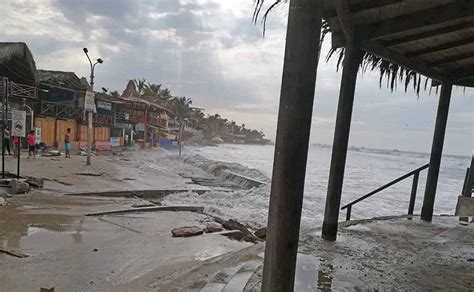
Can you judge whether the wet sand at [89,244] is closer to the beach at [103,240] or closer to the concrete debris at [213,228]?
the beach at [103,240]

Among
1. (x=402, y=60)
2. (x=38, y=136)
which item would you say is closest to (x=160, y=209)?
(x=402, y=60)

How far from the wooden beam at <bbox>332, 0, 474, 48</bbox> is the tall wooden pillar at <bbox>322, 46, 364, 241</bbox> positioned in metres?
0.24

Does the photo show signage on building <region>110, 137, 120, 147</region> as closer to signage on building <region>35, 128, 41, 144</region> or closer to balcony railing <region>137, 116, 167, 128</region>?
balcony railing <region>137, 116, 167, 128</region>

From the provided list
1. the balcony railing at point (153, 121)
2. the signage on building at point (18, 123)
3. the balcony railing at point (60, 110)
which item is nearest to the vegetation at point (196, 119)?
the balcony railing at point (153, 121)

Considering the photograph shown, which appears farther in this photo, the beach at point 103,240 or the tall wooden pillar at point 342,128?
Result: the tall wooden pillar at point 342,128

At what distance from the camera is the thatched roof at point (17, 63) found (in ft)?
56.4

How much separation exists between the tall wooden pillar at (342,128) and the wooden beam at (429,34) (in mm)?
475

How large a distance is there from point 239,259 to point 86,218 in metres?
4.19

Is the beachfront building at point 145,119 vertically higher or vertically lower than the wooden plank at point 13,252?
higher

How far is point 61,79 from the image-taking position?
24141 mm

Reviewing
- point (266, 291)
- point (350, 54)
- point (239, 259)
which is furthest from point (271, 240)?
point (350, 54)

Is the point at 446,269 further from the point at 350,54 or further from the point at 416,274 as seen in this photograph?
the point at 350,54

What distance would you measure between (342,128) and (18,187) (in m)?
7.86

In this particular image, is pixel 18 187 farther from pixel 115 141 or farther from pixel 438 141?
pixel 115 141
